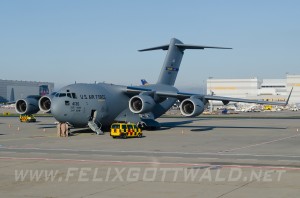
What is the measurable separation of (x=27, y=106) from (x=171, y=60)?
16893 millimetres

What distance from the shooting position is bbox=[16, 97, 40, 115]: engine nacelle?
48219 millimetres

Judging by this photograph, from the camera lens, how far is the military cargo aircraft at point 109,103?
1670 inches

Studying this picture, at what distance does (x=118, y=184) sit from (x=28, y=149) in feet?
48.5

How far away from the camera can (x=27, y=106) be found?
48.1 m

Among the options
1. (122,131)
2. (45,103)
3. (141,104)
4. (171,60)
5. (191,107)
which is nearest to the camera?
(122,131)

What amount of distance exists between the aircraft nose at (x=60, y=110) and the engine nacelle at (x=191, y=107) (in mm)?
11214

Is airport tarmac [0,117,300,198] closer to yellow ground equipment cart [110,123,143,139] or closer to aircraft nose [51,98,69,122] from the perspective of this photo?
yellow ground equipment cart [110,123,143,139]

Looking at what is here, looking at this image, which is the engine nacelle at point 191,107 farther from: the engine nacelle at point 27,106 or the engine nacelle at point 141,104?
the engine nacelle at point 27,106

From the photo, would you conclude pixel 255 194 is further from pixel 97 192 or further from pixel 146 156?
pixel 146 156

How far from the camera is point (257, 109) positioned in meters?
144

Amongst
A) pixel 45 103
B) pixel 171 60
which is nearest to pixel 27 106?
pixel 45 103

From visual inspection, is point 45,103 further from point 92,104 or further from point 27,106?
point 92,104

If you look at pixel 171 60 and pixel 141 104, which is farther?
pixel 171 60

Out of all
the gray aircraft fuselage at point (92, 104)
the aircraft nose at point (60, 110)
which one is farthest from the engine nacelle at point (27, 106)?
the aircraft nose at point (60, 110)
